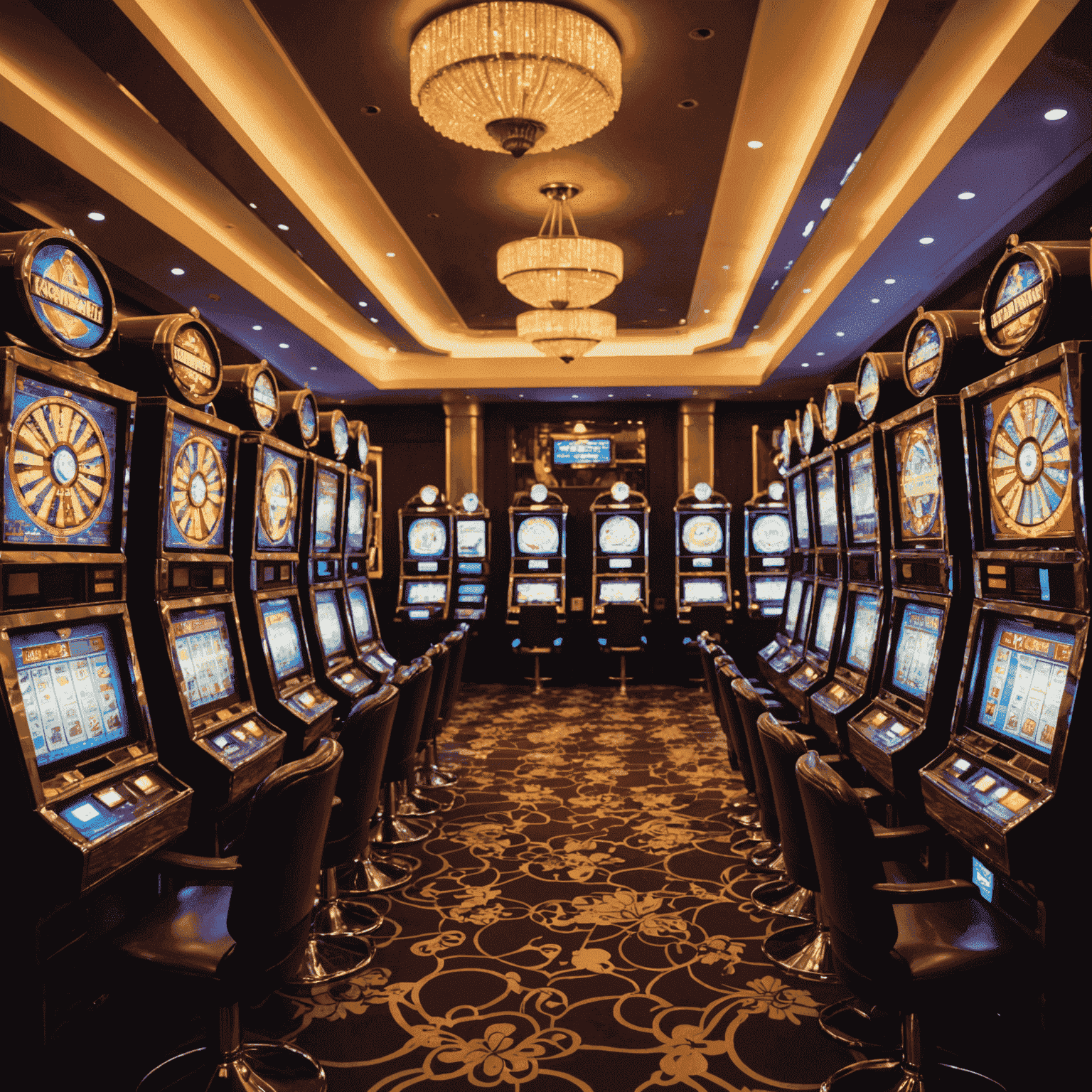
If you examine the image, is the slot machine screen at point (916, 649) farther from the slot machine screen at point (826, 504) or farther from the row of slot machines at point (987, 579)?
the slot machine screen at point (826, 504)

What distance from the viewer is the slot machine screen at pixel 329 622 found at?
3916mm

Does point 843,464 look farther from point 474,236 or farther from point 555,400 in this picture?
point 555,400

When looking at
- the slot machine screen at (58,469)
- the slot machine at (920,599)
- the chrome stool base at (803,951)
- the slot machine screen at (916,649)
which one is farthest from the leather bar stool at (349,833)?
the slot machine screen at (916,649)

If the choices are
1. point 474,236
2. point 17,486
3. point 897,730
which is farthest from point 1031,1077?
point 474,236

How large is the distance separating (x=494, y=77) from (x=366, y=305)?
3772 mm

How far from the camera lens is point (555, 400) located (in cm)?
945

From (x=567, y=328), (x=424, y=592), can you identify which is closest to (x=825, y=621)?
(x=567, y=328)

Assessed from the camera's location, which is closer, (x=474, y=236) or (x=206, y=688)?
(x=206, y=688)

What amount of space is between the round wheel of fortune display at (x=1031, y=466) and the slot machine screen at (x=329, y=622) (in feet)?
9.10

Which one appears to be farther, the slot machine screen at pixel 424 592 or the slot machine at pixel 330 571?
the slot machine screen at pixel 424 592

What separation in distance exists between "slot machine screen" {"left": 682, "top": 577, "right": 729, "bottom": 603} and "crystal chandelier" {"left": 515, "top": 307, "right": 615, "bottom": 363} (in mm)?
2944

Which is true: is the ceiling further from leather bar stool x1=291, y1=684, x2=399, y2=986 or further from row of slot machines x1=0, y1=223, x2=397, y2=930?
leather bar stool x1=291, y1=684, x2=399, y2=986

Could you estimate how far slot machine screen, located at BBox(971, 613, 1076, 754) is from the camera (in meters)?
1.85

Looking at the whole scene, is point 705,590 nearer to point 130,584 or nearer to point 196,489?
point 196,489
